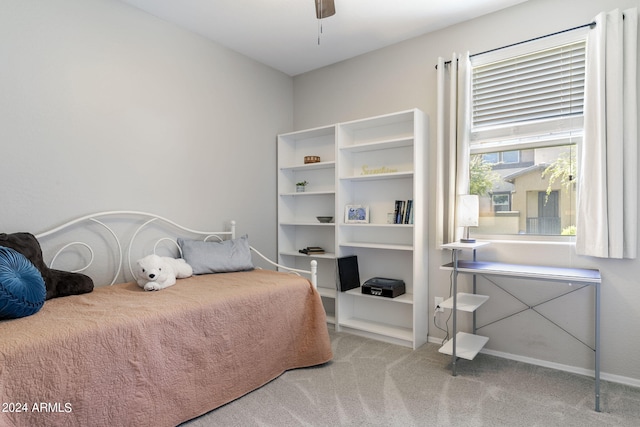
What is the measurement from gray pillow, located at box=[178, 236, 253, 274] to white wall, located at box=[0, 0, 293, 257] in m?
0.28

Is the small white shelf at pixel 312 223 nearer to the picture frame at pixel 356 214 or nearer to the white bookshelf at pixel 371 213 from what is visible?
the white bookshelf at pixel 371 213

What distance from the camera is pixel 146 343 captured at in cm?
164

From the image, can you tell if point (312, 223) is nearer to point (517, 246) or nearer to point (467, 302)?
point (467, 302)

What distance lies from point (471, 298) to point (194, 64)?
2828 mm

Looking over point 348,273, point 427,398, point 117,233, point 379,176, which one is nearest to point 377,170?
point 379,176

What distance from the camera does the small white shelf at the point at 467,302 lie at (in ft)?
7.85

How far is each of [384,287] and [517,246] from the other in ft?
3.34

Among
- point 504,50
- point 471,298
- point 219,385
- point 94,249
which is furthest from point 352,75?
point 219,385

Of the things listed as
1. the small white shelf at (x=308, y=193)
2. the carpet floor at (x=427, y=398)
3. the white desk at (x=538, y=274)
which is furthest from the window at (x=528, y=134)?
the small white shelf at (x=308, y=193)

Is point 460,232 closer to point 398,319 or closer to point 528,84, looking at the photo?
point 398,319

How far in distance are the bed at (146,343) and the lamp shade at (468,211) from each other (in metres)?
1.15

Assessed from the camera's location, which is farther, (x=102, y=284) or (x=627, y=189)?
(x=102, y=284)

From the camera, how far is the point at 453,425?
1783 millimetres

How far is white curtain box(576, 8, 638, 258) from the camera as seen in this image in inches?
84.2
